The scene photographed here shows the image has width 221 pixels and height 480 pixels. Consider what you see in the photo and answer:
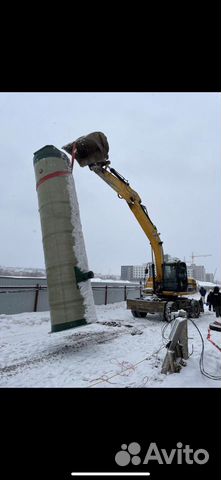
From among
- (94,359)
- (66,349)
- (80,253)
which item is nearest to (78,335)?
(66,349)

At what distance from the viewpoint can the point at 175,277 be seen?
1165 centimetres

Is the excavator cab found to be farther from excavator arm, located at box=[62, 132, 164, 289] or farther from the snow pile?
the snow pile

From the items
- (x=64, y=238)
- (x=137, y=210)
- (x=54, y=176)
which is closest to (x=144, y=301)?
(x=137, y=210)

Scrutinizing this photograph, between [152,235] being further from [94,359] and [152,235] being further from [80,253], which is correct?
[94,359]

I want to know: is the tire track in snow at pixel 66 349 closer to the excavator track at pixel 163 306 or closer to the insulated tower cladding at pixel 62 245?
the insulated tower cladding at pixel 62 245

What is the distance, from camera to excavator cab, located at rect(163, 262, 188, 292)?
456 inches

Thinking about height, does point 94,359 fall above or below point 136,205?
below

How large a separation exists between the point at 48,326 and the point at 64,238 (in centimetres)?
494

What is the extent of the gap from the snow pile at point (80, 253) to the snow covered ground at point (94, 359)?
1.00 m

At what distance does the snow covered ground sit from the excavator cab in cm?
289

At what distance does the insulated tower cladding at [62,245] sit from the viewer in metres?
6.18

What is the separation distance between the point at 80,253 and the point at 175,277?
21.2 ft

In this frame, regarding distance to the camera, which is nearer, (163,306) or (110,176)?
(110,176)
